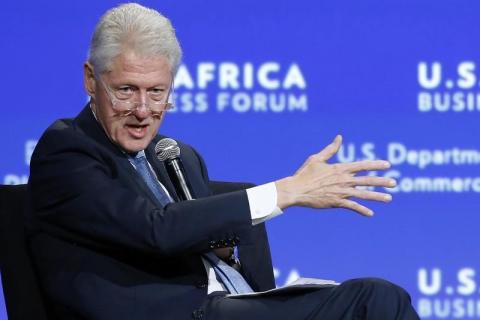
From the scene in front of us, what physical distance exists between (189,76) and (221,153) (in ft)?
0.88

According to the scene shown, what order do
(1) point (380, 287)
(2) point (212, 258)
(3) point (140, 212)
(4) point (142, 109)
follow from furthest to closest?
1. (2) point (212, 258)
2. (4) point (142, 109)
3. (3) point (140, 212)
4. (1) point (380, 287)

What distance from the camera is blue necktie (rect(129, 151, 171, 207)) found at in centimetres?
270

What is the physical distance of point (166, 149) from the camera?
2.74 meters

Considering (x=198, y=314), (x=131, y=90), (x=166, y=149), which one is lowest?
(x=198, y=314)

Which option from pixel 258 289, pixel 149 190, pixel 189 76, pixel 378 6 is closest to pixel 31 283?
pixel 149 190

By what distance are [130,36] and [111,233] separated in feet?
1.33

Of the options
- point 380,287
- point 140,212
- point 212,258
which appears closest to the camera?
point 380,287

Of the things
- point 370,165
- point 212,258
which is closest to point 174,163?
point 212,258

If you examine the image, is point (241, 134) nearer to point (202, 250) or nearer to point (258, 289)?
point (258, 289)

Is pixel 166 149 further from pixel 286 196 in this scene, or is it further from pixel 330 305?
pixel 330 305

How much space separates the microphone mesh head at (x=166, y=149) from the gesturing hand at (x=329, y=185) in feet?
1.12

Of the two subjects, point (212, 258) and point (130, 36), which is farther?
point (212, 258)

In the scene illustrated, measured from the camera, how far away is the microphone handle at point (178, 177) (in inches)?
107

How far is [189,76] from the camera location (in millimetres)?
3842
